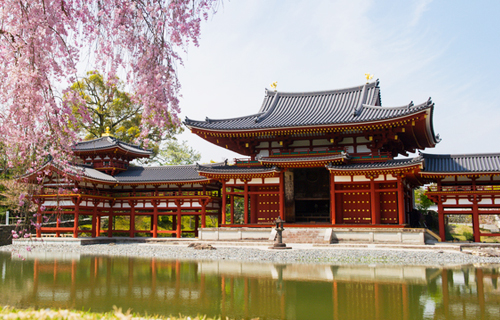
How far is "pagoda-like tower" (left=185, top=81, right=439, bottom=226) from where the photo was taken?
69.4 feet

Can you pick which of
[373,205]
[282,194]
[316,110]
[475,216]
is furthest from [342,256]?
[316,110]

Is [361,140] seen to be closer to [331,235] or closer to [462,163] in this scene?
[462,163]

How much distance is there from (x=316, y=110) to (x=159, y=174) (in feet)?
37.0

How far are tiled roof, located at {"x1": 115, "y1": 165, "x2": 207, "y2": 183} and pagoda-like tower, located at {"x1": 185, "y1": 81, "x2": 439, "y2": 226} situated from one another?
2.64 m

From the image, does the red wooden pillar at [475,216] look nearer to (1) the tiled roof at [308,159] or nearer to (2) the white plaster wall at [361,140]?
(2) the white plaster wall at [361,140]

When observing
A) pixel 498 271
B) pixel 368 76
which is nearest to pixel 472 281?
pixel 498 271

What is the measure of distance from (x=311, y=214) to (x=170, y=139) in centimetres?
2129

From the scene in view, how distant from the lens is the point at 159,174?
27453mm

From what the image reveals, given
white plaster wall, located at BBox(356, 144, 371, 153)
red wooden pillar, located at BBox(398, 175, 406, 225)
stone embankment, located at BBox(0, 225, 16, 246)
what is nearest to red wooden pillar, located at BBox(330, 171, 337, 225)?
white plaster wall, located at BBox(356, 144, 371, 153)

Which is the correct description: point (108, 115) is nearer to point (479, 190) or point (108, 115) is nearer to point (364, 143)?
point (364, 143)

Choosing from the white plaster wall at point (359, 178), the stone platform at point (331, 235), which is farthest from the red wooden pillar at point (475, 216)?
the white plaster wall at point (359, 178)

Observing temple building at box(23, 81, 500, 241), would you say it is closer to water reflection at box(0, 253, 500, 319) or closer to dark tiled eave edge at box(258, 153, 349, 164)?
dark tiled eave edge at box(258, 153, 349, 164)

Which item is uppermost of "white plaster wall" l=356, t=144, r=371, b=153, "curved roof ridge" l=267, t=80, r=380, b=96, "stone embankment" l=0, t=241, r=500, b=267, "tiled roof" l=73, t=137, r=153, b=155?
"curved roof ridge" l=267, t=80, r=380, b=96

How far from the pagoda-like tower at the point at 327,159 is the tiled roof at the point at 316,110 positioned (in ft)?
0.21
